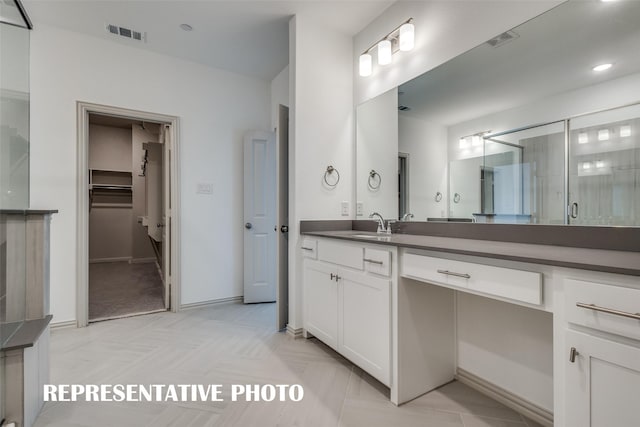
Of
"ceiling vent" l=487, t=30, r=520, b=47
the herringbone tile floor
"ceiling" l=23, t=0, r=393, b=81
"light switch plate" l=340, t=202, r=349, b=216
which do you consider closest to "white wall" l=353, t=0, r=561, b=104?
"ceiling vent" l=487, t=30, r=520, b=47

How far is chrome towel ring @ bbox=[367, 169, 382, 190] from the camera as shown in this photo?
2574mm

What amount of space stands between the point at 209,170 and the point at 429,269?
276 cm

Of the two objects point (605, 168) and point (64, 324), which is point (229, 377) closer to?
point (64, 324)

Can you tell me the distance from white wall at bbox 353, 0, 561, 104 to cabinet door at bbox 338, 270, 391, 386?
1.59 metres

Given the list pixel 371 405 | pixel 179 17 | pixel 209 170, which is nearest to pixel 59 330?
pixel 209 170

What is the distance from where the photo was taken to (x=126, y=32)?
270 cm

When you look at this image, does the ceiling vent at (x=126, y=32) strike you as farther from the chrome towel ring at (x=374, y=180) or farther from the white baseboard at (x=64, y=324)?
the white baseboard at (x=64, y=324)

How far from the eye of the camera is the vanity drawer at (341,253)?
5.83 ft

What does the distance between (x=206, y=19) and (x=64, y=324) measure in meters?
3.02

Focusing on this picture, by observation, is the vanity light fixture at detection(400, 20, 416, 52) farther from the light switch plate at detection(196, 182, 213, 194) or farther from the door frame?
the door frame

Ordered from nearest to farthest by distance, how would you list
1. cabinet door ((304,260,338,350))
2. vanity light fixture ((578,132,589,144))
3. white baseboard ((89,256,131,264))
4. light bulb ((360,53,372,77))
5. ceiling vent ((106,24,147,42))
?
vanity light fixture ((578,132,589,144)) < cabinet door ((304,260,338,350)) < light bulb ((360,53,372,77)) < ceiling vent ((106,24,147,42)) < white baseboard ((89,256,131,264))

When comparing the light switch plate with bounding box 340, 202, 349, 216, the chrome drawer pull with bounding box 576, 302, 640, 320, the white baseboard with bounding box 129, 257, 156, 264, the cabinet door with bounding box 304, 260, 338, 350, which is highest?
the light switch plate with bounding box 340, 202, 349, 216

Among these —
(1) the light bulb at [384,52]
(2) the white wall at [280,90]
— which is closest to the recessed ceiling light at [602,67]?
(1) the light bulb at [384,52]

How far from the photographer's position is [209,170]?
3.32 m
